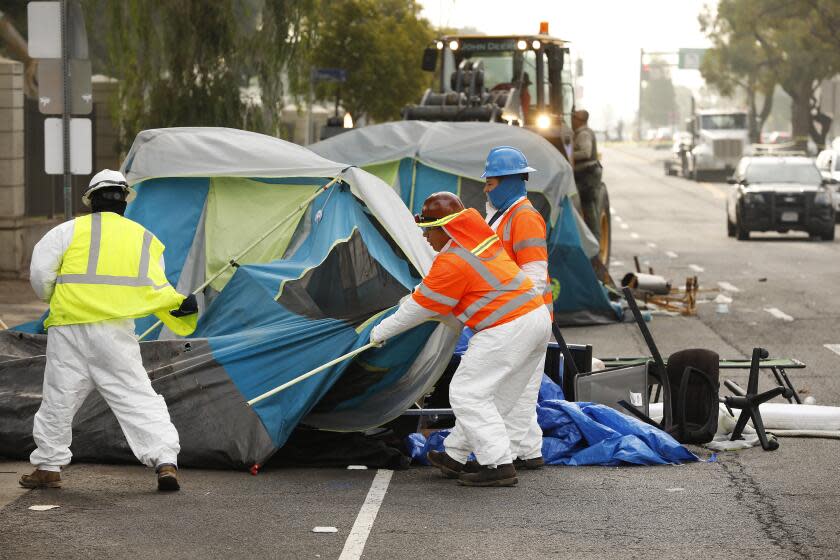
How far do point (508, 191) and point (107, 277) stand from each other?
249 cm

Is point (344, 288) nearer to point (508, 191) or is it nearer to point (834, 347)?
point (508, 191)

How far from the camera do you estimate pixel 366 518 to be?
26.5ft

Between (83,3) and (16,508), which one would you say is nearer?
(16,508)

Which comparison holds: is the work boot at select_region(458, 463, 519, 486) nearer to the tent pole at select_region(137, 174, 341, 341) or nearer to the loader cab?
the tent pole at select_region(137, 174, 341, 341)

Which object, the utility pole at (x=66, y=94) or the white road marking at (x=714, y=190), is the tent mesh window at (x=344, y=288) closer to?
the utility pole at (x=66, y=94)

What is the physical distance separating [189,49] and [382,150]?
601cm

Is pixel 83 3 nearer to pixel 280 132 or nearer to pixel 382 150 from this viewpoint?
pixel 280 132

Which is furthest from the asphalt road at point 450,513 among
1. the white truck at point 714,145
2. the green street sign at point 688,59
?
the green street sign at point 688,59

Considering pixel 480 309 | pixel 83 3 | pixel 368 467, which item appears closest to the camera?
pixel 480 309

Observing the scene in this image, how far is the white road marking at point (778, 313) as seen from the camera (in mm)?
17922

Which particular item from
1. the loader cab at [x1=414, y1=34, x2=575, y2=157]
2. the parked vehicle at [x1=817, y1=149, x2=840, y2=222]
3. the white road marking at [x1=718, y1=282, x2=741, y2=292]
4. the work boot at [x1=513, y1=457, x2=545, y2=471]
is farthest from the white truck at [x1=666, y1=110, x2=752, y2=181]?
the work boot at [x1=513, y1=457, x2=545, y2=471]

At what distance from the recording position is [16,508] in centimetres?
823

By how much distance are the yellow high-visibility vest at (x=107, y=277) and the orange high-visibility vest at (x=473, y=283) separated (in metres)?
1.42

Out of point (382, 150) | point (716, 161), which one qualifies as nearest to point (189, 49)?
point (382, 150)
